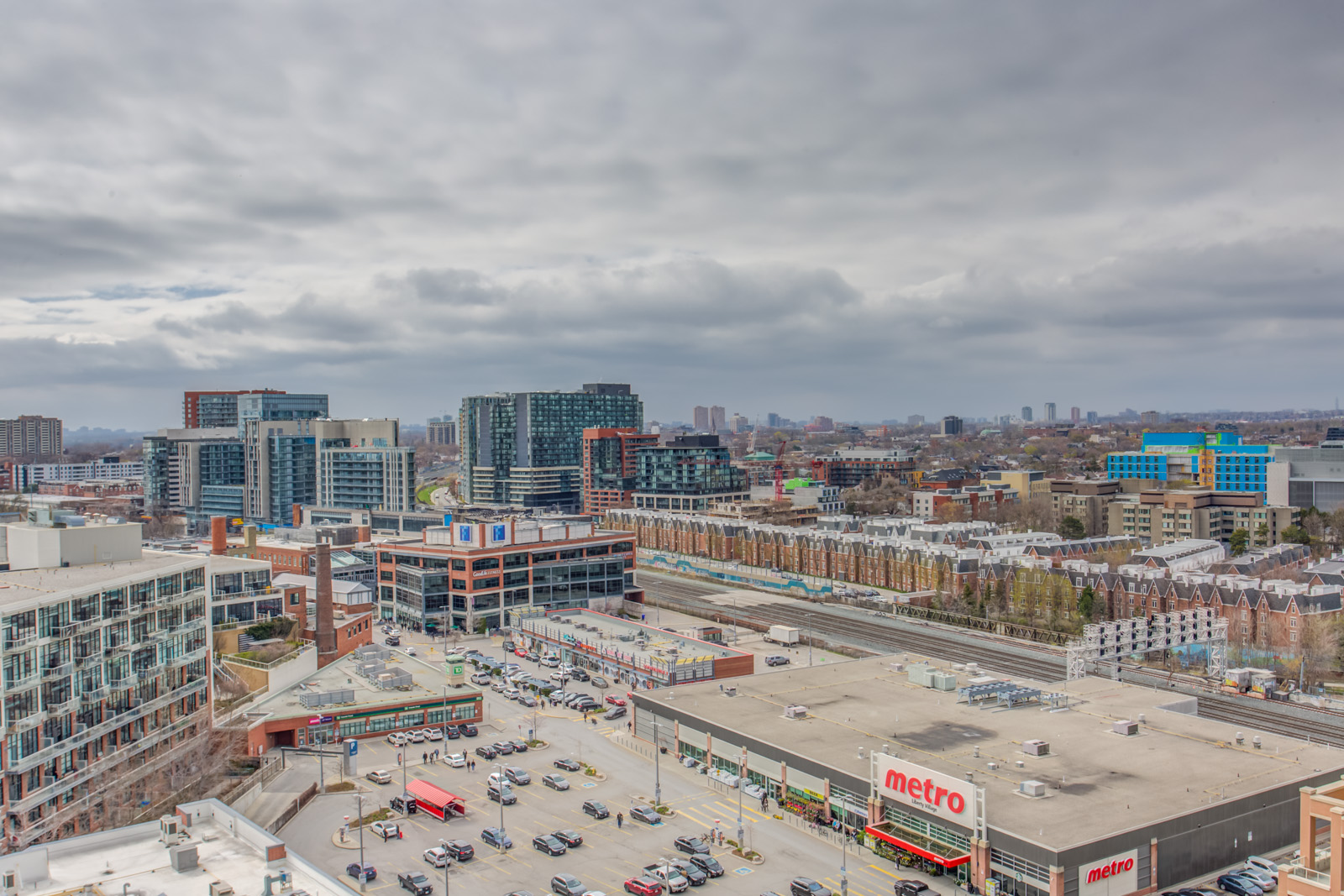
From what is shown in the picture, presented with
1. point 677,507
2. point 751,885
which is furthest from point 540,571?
point 677,507

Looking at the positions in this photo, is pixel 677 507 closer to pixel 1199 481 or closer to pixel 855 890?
pixel 1199 481

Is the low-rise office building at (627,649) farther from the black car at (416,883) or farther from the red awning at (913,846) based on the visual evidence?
the black car at (416,883)

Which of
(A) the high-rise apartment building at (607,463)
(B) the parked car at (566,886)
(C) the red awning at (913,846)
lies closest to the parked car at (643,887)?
(B) the parked car at (566,886)

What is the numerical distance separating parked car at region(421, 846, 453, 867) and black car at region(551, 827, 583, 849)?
14.3 ft

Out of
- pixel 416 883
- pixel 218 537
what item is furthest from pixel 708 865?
pixel 218 537

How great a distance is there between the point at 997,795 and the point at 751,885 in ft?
33.6

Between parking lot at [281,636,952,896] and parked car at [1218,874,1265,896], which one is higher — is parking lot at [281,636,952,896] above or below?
below

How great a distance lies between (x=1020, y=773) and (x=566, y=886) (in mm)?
19034

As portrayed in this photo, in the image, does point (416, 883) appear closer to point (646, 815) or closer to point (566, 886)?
point (566, 886)

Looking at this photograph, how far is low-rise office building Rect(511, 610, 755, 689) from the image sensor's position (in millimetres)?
67562

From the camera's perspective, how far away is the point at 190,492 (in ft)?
605

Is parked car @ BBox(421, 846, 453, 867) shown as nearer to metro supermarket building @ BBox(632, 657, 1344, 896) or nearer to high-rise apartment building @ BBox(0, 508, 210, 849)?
high-rise apartment building @ BBox(0, 508, 210, 849)

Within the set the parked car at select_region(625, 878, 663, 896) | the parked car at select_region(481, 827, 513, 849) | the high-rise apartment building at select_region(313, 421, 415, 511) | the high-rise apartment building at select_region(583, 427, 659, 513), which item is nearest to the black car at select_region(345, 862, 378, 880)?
the parked car at select_region(481, 827, 513, 849)

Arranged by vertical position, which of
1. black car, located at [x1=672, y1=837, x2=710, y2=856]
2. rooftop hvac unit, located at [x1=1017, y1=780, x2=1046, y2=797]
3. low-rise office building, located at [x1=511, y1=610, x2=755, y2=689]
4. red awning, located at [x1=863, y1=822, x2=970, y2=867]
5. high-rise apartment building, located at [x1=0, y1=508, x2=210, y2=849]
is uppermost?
high-rise apartment building, located at [x1=0, y1=508, x2=210, y2=849]
